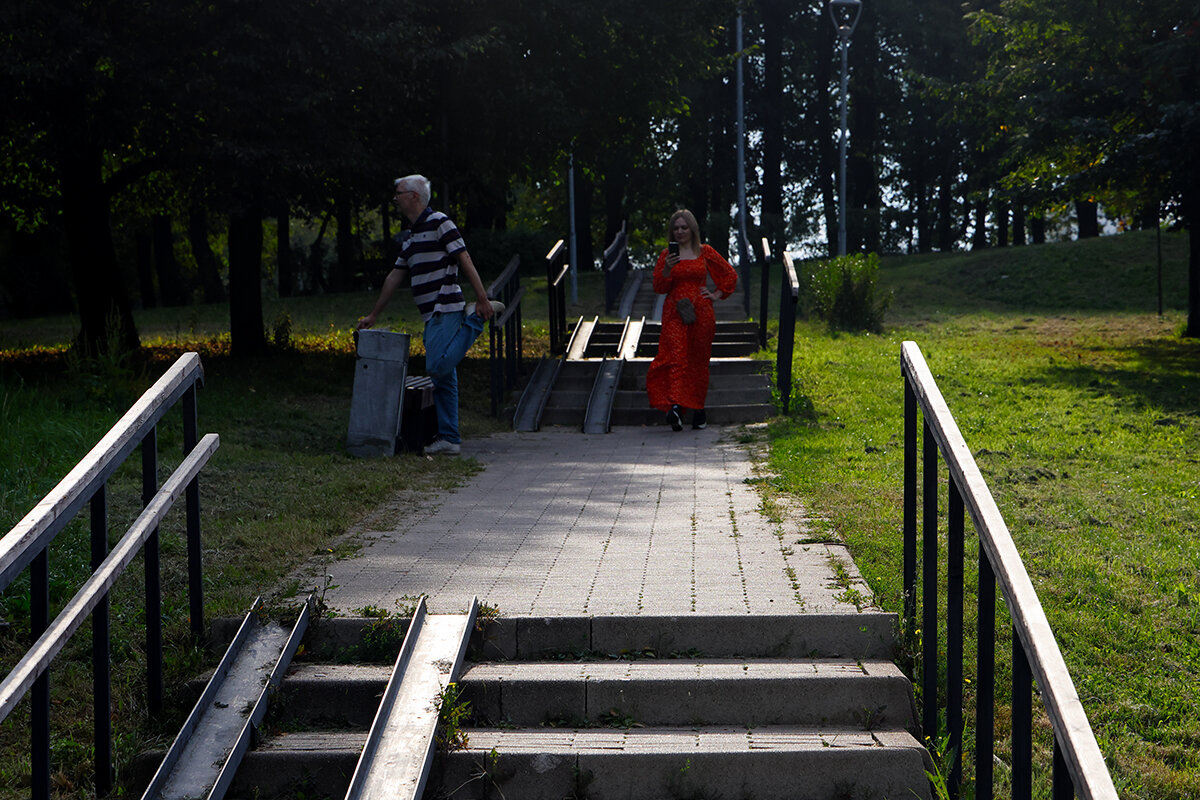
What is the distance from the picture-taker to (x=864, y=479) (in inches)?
288

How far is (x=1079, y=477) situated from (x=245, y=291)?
11.3 metres

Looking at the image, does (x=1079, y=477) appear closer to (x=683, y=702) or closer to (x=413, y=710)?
(x=683, y=702)

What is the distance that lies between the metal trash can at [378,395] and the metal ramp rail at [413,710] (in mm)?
4351

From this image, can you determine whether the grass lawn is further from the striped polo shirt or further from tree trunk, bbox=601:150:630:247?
tree trunk, bbox=601:150:630:247

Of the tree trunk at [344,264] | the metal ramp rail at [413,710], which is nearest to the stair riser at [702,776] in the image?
the metal ramp rail at [413,710]

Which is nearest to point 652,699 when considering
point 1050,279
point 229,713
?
point 229,713

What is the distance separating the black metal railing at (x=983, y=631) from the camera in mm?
2107

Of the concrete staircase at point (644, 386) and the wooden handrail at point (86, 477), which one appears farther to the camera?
the concrete staircase at point (644, 386)

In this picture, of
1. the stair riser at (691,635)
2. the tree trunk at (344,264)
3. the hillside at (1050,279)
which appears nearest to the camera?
the stair riser at (691,635)

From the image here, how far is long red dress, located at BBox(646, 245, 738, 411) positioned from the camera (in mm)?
10359

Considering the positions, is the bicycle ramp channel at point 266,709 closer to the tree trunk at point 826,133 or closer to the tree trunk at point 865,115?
the tree trunk at point 826,133

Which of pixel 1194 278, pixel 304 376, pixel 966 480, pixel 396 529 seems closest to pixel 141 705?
pixel 396 529

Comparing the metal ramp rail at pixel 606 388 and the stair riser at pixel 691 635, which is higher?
the metal ramp rail at pixel 606 388

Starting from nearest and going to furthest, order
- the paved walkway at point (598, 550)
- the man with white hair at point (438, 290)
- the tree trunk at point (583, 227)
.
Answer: the paved walkway at point (598, 550)
the man with white hair at point (438, 290)
the tree trunk at point (583, 227)
